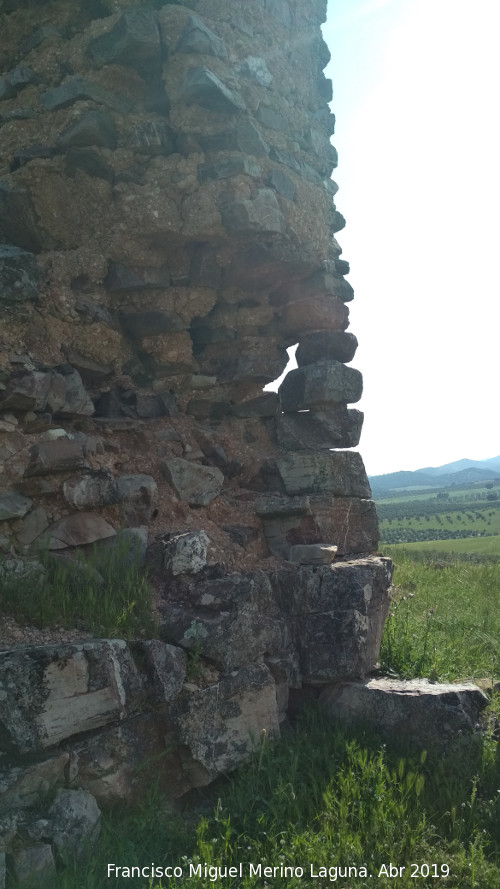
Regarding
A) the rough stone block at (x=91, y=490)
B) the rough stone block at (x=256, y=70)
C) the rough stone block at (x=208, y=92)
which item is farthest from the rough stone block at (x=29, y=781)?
the rough stone block at (x=256, y=70)

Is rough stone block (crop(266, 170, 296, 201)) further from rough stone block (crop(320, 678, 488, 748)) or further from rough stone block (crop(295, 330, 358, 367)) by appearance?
rough stone block (crop(320, 678, 488, 748))

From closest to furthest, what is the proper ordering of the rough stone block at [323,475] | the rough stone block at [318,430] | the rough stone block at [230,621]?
the rough stone block at [230,621], the rough stone block at [323,475], the rough stone block at [318,430]

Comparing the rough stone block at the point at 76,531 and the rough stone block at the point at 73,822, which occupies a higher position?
the rough stone block at the point at 76,531

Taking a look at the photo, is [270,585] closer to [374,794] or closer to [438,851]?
[374,794]

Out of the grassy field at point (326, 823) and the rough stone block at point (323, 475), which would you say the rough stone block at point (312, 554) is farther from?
the grassy field at point (326, 823)

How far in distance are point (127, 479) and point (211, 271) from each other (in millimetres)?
1981

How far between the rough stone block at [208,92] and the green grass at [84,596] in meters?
3.57

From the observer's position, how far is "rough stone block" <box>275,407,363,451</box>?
17.8 ft

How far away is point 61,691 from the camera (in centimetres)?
295

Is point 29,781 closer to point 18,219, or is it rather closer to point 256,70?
point 18,219

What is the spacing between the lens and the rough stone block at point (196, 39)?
194 inches

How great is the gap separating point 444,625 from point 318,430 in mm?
2191

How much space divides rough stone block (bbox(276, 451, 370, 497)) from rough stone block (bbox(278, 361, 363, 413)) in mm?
460

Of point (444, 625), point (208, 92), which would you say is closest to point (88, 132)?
point (208, 92)
